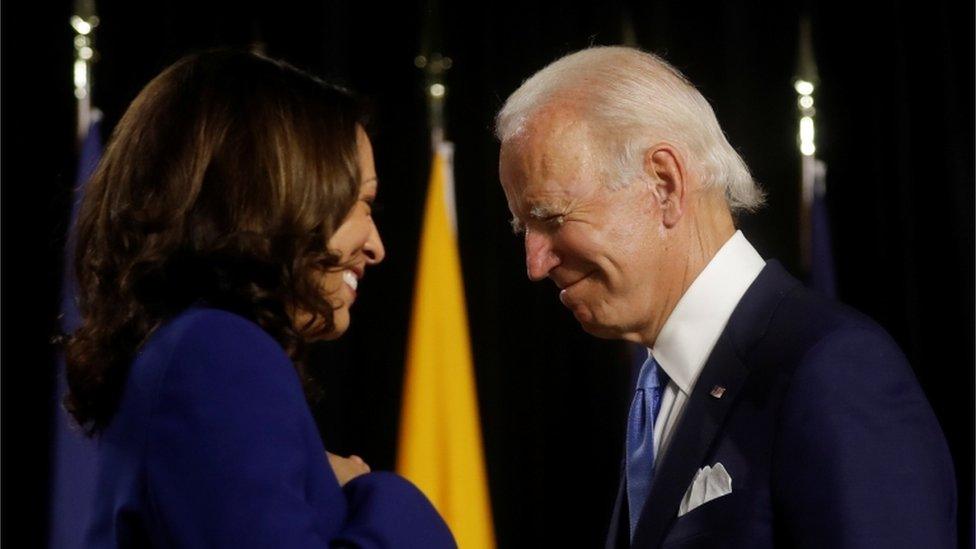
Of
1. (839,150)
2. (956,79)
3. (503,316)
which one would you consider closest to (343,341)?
(503,316)

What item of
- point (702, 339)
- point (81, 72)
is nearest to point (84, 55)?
point (81, 72)

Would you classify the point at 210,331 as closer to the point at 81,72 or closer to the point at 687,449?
the point at 687,449

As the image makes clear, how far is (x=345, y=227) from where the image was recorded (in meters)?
1.38

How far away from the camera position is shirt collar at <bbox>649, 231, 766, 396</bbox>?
177 centimetres

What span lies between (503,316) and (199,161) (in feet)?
7.46

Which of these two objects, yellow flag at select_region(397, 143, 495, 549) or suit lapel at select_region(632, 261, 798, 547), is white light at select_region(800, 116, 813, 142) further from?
suit lapel at select_region(632, 261, 798, 547)

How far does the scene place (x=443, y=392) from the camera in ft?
11.6

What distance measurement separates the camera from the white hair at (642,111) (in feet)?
6.23

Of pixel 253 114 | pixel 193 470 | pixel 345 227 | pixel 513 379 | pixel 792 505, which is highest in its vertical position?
pixel 253 114

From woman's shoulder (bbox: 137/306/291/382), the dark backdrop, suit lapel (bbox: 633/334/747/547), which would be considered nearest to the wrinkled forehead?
suit lapel (bbox: 633/334/747/547)

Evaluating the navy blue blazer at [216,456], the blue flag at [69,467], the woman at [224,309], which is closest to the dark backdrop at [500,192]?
the blue flag at [69,467]

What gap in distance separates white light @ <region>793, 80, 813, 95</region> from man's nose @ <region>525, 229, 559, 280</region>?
6.10 feet

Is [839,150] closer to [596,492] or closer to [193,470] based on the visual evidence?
[596,492]

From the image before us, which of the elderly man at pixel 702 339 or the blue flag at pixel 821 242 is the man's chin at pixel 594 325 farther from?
the blue flag at pixel 821 242
